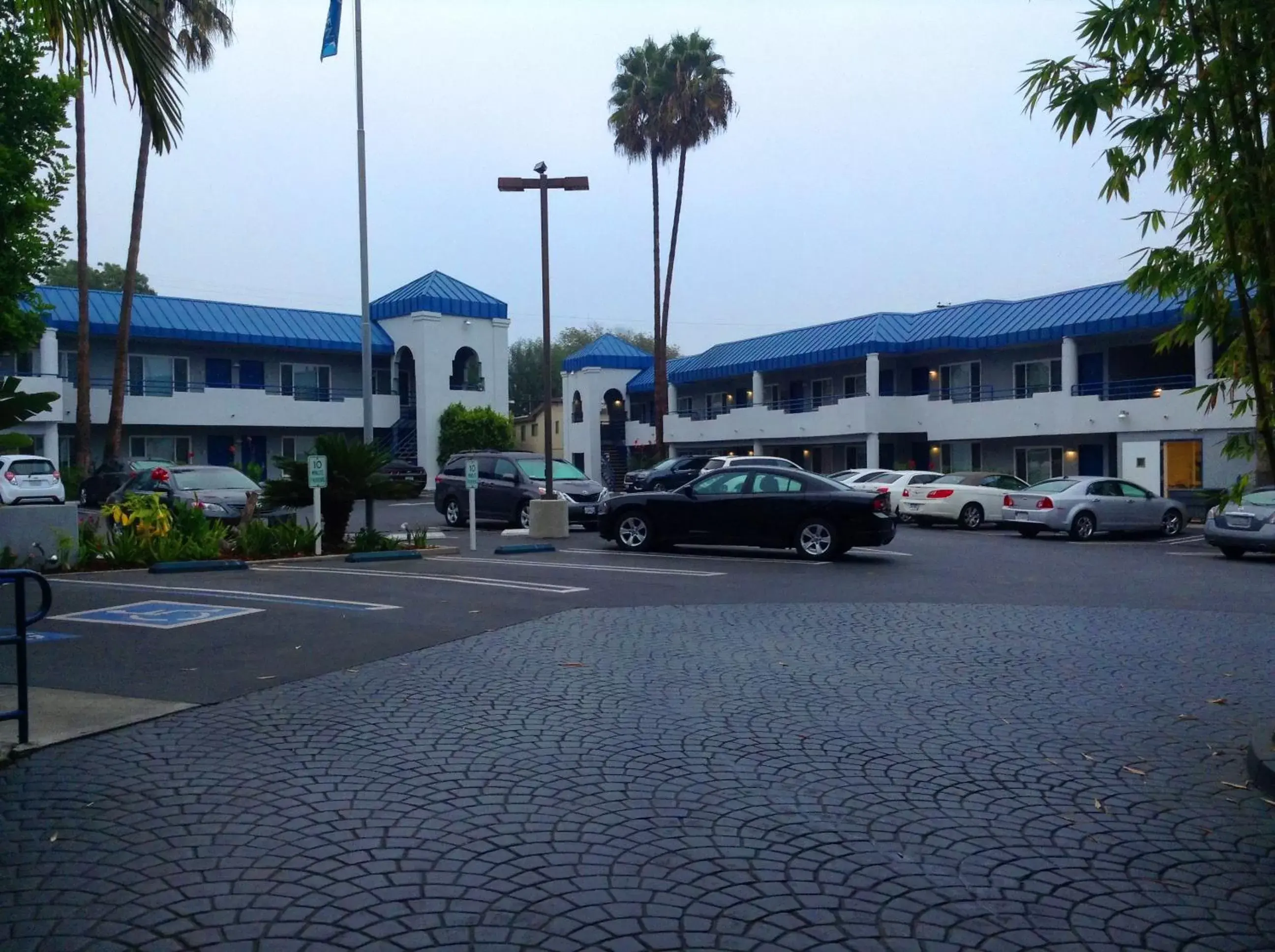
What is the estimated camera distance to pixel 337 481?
61.7 feet

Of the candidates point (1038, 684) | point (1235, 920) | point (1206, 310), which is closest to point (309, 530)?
point (1038, 684)

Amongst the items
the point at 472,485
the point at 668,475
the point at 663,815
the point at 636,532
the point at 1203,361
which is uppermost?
the point at 1203,361

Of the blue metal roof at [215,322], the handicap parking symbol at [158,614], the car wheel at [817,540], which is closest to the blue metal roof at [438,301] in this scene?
the blue metal roof at [215,322]

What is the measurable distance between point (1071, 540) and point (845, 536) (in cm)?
910

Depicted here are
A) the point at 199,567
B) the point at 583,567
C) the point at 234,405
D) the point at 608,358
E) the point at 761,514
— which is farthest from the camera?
the point at 608,358

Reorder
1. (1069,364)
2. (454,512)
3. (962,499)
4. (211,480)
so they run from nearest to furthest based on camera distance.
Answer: (211,480) < (454,512) < (962,499) < (1069,364)

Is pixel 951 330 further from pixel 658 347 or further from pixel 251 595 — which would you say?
pixel 251 595

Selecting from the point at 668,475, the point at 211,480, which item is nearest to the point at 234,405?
the point at 668,475

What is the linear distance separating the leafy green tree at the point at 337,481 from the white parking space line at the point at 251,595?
3.71 metres

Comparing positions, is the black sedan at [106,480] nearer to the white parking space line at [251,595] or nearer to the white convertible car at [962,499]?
the white parking space line at [251,595]

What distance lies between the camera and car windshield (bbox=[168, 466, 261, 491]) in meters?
22.8

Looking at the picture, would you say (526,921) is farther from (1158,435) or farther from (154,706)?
(1158,435)

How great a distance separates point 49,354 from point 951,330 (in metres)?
31.7

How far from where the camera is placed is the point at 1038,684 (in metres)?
8.66
